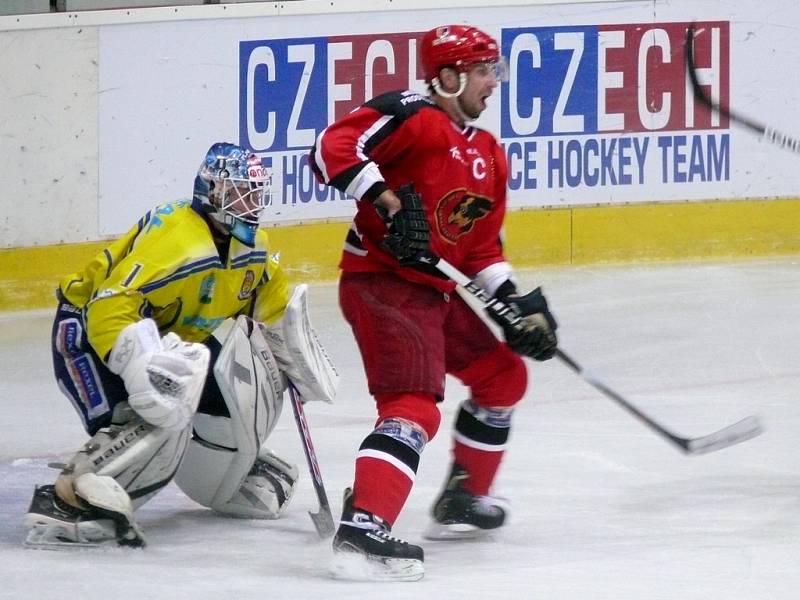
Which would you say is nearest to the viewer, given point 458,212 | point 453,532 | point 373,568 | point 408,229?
point 373,568

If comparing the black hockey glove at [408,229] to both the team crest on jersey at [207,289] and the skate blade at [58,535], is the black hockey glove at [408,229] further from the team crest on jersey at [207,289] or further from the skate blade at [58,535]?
the skate blade at [58,535]

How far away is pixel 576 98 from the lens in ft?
22.3

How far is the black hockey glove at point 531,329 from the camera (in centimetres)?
352

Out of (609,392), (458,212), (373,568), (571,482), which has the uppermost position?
(458,212)

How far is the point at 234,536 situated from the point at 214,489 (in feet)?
0.47

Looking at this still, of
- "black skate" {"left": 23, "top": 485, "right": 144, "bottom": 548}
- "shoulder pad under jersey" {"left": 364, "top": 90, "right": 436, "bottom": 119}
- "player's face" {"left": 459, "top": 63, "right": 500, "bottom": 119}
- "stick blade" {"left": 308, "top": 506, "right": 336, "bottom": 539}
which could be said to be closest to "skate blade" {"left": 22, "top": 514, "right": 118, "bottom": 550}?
"black skate" {"left": 23, "top": 485, "right": 144, "bottom": 548}

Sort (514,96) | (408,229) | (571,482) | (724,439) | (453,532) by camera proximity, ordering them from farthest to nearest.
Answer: (514,96)
(571,482)
(724,439)
(453,532)
(408,229)

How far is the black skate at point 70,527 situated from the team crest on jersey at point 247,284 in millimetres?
566

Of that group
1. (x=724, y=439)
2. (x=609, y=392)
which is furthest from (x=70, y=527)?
(x=724, y=439)

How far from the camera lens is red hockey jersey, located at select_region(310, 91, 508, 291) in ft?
11.1

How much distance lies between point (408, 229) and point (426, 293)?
0.79 feet

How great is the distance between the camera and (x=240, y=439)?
3.65 m

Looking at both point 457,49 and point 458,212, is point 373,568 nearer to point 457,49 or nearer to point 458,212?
point 458,212

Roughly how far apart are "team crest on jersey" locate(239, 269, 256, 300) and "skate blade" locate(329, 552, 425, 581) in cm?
70
